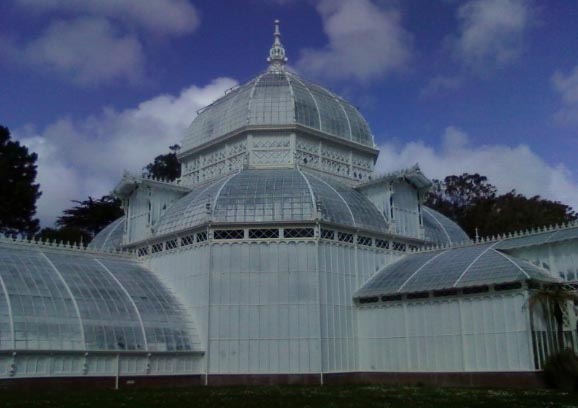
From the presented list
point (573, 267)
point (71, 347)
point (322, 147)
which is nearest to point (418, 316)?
point (573, 267)

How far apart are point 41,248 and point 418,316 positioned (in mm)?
22082

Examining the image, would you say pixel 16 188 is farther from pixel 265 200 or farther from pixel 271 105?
pixel 265 200

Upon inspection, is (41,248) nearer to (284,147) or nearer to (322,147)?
(284,147)

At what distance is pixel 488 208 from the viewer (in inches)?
2997

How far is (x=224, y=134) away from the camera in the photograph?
44969 mm

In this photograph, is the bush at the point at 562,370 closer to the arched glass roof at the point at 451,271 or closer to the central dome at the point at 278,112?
the arched glass roof at the point at 451,271

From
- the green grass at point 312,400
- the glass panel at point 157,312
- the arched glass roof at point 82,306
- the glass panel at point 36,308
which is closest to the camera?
the green grass at point 312,400

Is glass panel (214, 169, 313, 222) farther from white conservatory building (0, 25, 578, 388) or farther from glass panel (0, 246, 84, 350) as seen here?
glass panel (0, 246, 84, 350)

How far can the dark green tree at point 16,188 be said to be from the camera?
203 feet

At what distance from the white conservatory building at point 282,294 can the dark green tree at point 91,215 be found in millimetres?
41816

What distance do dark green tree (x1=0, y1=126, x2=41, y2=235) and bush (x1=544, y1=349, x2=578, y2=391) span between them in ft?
173

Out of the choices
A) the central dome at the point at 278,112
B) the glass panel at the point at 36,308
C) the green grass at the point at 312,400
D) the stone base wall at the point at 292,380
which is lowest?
the green grass at the point at 312,400

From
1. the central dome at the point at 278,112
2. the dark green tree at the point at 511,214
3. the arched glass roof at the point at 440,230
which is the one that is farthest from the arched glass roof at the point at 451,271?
the dark green tree at the point at 511,214

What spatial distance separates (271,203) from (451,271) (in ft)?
36.0
